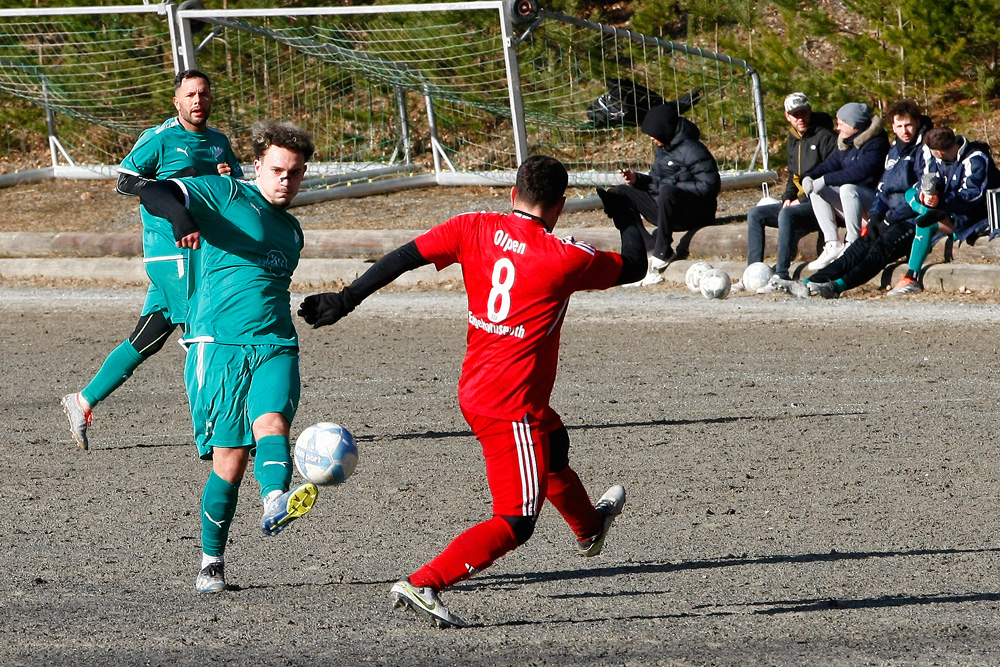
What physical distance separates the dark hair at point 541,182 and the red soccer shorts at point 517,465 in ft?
2.28

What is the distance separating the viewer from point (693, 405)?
7.88 metres

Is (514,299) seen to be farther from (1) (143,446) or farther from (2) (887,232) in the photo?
(2) (887,232)

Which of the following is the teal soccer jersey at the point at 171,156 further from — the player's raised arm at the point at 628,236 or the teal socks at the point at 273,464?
the player's raised arm at the point at 628,236

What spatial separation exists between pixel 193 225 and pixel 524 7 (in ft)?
34.5

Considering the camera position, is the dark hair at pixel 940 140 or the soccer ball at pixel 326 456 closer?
the soccer ball at pixel 326 456

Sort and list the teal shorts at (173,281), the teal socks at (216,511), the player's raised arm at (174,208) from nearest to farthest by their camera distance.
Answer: the player's raised arm at (174,208) < the teal socks at (216,511) < the teal shorts at (173,281)

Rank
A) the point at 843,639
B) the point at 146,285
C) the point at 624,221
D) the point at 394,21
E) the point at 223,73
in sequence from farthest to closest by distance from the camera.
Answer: the point at 223,73 < the point at 394,21 < the point at 146,285 < the point at 624,221 < the point at 843,639

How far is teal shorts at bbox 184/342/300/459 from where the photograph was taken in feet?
15.0

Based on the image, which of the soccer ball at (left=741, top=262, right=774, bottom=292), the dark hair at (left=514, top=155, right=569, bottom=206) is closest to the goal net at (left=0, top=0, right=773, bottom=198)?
the soccer ball at (left=741, top=262, right=774, bottom=292)

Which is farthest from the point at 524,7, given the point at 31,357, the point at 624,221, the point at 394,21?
the point at 624,221

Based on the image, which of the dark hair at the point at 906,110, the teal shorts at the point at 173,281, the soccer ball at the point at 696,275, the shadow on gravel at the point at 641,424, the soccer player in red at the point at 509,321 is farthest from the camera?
the soccer ball at the point at 696,275

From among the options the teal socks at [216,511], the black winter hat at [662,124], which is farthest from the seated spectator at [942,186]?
the teal socks at [216,511]

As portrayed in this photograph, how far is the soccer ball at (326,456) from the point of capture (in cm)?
438

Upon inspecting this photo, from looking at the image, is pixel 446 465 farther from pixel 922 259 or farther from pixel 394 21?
pixel 394 21
